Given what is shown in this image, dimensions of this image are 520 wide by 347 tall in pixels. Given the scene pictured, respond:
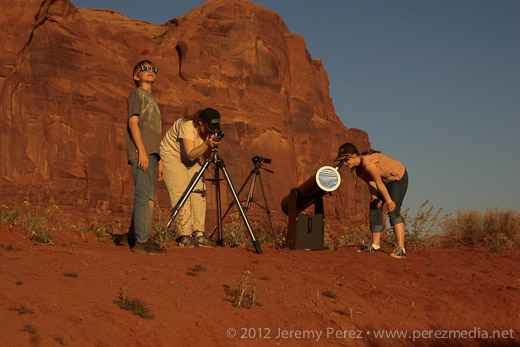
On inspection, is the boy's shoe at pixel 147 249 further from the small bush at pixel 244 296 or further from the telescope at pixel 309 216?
the telescope at pixel 309 216

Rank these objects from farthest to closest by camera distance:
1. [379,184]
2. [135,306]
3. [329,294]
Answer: [379,184], [329,294], [135,306]

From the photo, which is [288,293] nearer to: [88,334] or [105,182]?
[88,334]

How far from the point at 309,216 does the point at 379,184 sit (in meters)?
1.25

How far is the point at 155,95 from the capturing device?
130 feet

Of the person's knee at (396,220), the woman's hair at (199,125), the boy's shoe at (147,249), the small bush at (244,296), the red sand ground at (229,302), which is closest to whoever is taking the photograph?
the red sand ground at (229,302)

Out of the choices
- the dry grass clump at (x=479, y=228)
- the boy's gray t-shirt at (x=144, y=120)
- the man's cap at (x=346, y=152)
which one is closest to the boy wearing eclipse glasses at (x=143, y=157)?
the boy's gray t-shirt at (x=144, y=120)

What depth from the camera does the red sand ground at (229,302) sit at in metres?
3.44

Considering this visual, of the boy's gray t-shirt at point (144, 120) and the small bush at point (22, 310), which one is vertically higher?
the boy's gray t-shirt at point (144, 120)

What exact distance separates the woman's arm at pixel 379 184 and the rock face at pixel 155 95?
83.4ft

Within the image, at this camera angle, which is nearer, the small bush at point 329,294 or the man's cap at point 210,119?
the small bush at point 329,294

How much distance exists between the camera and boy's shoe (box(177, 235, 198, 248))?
6477mm

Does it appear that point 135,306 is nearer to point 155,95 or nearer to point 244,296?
point 244,296

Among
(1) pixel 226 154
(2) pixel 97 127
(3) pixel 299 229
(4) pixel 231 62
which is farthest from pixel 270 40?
(3) pixel 299 229

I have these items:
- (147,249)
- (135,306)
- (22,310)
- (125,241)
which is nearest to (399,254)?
(147,249)
